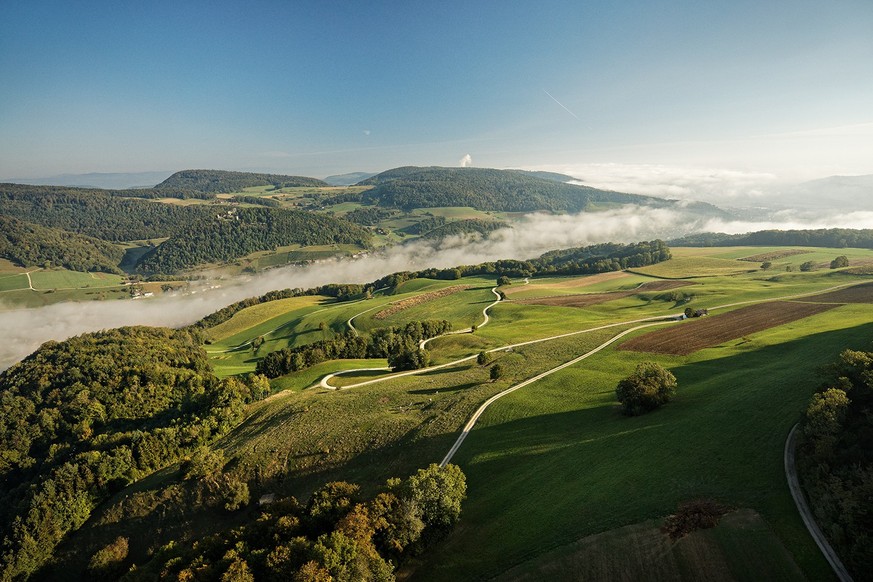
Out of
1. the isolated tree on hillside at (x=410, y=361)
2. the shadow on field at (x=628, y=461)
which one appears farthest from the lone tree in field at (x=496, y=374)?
the isolated tree on hillside at (x=410, y=361)

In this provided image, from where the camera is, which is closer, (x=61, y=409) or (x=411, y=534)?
(x=411, y=534)

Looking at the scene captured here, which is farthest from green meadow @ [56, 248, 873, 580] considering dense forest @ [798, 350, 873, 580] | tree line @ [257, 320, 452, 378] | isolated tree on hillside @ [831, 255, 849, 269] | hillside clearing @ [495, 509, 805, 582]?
isolated tree on hillside @ [831, 255, 849, 269]

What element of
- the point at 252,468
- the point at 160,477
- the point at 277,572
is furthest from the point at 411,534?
the point at 160,477

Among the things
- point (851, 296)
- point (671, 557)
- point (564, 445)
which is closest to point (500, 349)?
point (564, 445)

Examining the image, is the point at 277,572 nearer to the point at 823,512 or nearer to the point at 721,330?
the point at 823,512

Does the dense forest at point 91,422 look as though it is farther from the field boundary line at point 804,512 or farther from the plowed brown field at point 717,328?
the field boundary line at point 804,512

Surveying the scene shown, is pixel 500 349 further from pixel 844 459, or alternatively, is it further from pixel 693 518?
pixel 844 459
